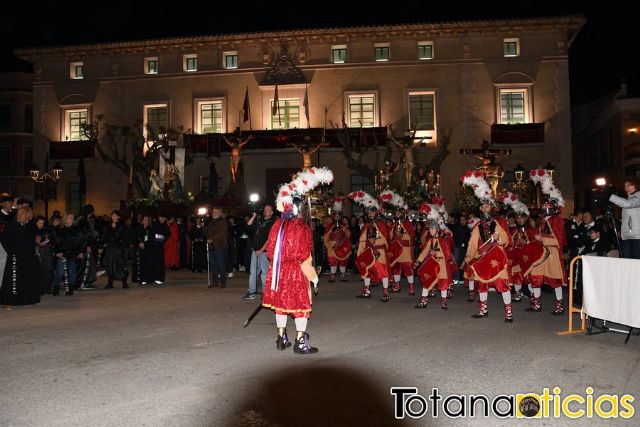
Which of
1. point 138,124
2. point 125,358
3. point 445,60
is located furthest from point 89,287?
point 445,60

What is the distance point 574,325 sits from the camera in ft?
28.8

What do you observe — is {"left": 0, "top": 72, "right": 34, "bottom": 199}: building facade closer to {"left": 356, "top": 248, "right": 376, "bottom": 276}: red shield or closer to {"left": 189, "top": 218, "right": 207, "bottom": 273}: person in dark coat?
{"left": 189, "top": 218, "right": 207, "bottom": 273}: person in dark coat

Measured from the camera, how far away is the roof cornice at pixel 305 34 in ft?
102

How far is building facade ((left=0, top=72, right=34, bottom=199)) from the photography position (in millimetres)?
42312

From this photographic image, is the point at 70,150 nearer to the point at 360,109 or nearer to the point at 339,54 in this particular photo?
the point at 339,54

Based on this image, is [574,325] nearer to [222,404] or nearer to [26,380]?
[222,404]

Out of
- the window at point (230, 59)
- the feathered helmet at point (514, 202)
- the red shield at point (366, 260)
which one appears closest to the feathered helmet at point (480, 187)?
the feathered helmet at point (514, 202)

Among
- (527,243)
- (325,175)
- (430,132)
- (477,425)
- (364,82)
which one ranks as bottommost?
(477,425)

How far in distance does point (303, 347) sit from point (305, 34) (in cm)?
2850

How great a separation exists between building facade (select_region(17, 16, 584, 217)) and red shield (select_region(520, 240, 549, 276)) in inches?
834

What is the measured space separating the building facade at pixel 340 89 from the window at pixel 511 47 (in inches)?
3.5

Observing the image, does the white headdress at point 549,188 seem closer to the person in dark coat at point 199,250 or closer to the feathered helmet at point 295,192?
the feathered helmet at point 295,192

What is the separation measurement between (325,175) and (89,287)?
9465 millimetres

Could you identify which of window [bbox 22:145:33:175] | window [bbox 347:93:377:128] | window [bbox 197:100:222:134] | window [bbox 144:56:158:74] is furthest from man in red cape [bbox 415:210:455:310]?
window [bbox 22:145:33:175]
